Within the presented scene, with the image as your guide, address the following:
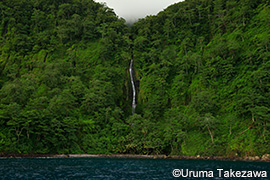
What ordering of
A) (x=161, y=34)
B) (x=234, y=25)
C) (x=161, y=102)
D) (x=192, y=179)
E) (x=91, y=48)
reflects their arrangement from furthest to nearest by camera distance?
1. (x=161, y=34)
2. (x=91, y=48)
3. (x=234, y=25)
4. (x=161, y=102)
5. (x=192, y=179)

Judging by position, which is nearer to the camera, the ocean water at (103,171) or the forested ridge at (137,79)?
the ocean water at (103,171)

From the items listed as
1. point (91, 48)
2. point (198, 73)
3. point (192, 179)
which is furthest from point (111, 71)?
point (192, 179)

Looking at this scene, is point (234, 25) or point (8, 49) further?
point (8, 49)

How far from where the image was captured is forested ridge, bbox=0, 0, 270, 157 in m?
62.1

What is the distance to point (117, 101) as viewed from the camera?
305 feet

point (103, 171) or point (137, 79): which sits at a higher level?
point (137, 79)

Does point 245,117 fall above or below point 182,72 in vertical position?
below

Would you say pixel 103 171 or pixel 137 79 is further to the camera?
pixel 137 79

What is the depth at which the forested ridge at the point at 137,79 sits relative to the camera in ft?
204

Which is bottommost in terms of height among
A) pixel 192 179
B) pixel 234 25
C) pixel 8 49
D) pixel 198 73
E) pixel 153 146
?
pixel 153 146

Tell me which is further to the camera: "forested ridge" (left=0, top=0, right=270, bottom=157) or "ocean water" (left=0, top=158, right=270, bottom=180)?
"forested ridge" (left=0, top=0, right=270, bottom=157)

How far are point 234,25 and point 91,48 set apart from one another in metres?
71.3

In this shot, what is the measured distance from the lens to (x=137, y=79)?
101 metres

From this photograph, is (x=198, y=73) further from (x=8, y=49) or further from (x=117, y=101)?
(x=8, y=49)
